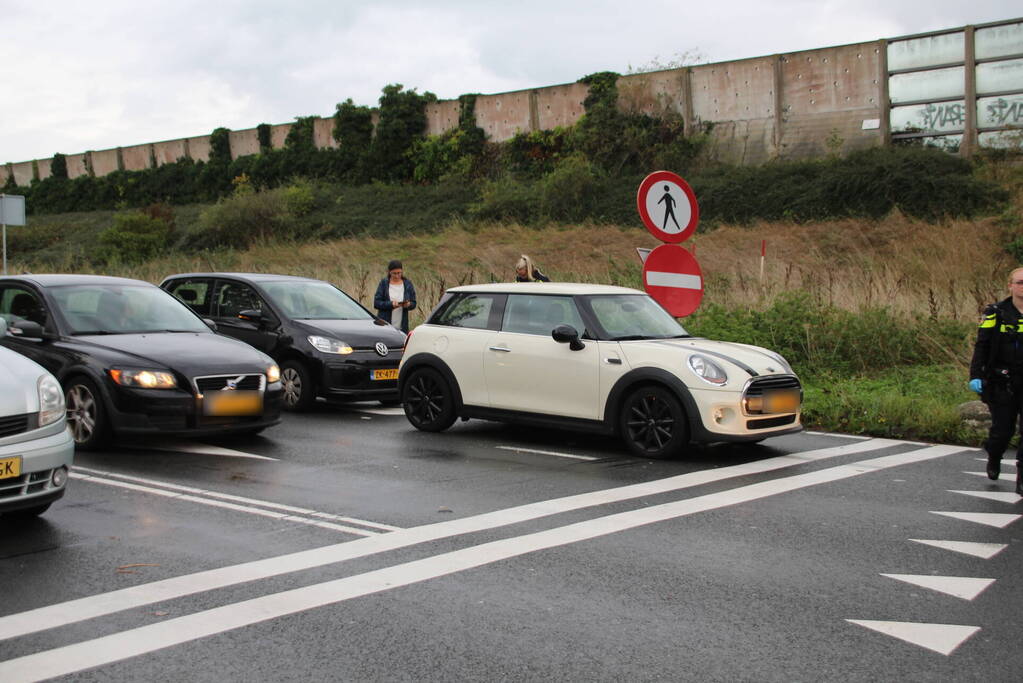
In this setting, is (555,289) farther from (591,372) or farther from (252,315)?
(252,315)

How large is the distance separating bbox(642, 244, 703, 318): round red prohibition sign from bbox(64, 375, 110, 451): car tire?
20.4ft

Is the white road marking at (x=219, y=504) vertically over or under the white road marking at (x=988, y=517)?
over

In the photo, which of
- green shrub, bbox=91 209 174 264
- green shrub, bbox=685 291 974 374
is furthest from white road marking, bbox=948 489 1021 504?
green shrub, bbox=91 209 174 264

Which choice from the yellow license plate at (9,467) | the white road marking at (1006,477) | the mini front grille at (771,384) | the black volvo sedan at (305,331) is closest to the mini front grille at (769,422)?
the mini front grille at (771,384)

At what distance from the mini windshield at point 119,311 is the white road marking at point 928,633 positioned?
25.9 feet

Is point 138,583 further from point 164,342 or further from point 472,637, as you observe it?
point 164,342

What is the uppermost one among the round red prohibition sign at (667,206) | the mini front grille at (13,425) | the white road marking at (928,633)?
the round red prohibition sign at (667,206)

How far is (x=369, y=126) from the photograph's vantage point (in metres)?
60.7

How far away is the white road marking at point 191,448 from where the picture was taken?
9.45 meters

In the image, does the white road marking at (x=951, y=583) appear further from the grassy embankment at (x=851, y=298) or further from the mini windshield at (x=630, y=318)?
the grassy embankment at (x=851, y=298)

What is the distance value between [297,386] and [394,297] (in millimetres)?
3248

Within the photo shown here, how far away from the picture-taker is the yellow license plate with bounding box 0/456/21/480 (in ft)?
19.6

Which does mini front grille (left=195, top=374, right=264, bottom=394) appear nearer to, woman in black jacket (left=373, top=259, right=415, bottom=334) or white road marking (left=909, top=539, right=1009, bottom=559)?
woman in black jacket (left=373, top=259, right=415, bottom=334)

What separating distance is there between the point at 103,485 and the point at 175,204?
64.0 m
